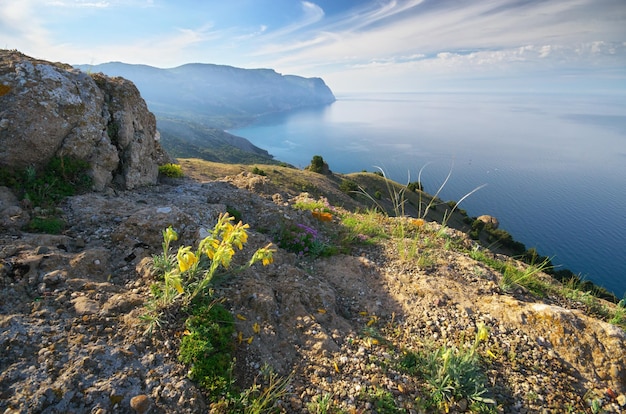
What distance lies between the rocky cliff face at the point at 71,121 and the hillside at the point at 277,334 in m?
1.86

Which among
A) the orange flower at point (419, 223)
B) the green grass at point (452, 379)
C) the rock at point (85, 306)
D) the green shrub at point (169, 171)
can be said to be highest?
the green shrub at point (169, 171)

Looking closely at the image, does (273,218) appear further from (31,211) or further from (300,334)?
(31,211)

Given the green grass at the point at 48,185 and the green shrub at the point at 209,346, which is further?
the green grass at the point at 48,185

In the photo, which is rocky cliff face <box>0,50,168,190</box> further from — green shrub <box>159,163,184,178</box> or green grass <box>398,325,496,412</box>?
green grass <box>398,325,496,412</box>

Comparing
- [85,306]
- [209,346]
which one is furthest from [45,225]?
[209,346]

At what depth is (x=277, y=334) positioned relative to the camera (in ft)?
14.5

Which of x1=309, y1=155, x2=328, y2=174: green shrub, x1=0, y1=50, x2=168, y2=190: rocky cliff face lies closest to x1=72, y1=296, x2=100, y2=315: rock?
x1=0, y1=50, x2=168, y2=190: rocky cliff face

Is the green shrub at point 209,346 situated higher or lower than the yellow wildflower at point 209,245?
lower

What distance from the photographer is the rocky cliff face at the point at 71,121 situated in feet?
23.2

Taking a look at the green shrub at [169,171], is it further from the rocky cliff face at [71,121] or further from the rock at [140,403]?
the rock at [140,403]

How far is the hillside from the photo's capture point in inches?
130

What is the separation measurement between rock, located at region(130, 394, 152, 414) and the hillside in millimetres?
11

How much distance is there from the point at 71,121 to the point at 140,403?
797 centimetres

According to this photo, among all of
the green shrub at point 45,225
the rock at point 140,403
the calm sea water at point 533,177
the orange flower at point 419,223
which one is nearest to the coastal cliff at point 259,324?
the rock at point 140,403
